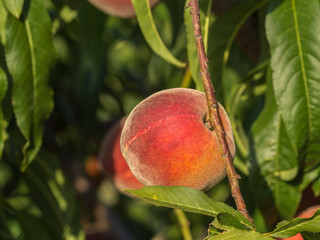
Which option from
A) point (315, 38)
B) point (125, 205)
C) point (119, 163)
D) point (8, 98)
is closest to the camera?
point (315, 38)

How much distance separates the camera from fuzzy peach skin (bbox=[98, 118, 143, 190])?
1218 mm

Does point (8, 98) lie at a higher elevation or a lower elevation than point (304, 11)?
lower

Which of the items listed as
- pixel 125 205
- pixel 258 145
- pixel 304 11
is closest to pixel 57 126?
pixel 125 205

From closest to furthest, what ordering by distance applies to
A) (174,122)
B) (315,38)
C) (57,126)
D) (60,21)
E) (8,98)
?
(174,122) < (315,38) < (8,98) < (60,21) < (57,126)

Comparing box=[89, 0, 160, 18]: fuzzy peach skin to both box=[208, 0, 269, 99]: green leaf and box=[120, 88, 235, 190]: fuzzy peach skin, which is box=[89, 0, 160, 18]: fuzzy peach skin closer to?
box=[208, 0, 269, 99]: green leaf

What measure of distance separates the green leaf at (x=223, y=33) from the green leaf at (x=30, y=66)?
311 mm

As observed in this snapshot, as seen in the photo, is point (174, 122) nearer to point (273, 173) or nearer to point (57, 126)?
point (273, 173)

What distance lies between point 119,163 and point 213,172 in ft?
1.55

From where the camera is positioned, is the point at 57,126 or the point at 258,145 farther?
the point at 57,126

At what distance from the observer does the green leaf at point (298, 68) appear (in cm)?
96

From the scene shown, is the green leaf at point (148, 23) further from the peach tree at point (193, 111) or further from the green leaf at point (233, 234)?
the green leaf at point (233, 234)

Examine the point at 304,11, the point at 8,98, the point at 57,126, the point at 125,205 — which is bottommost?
the point at 125,205

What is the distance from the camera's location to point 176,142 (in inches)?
31.9

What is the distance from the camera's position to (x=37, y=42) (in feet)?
3.45
